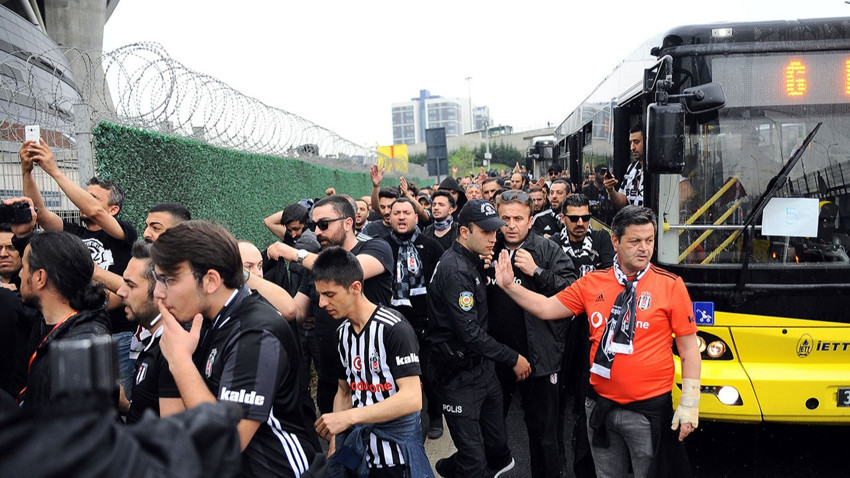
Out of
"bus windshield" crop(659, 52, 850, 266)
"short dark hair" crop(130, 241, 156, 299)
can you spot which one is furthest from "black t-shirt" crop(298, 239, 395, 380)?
"bus windshield" crop(659, 52, 850, 266)

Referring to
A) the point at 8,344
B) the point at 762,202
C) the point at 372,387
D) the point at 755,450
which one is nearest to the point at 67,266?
the point at 8,344

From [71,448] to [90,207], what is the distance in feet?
13.2

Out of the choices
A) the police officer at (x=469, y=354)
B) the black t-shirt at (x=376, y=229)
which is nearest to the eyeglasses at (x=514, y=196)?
the police officer at (x=469, y=354)

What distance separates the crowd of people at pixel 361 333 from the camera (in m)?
2.39

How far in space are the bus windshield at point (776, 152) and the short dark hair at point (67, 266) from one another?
3936 millimetres

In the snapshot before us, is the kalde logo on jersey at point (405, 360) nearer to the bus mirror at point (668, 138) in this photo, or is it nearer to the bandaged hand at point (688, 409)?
the bandaged hand at point (688, 409)

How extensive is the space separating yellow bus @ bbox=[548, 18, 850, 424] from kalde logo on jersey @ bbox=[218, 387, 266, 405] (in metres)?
3.29

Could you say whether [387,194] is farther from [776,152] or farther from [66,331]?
[66,331]

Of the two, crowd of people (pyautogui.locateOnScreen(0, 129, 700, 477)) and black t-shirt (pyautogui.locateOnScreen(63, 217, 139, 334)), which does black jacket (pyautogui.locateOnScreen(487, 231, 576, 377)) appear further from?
black t-shirt (pyautogui.locateOnScreen(63, 217, 139, 334))

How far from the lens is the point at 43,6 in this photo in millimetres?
34938

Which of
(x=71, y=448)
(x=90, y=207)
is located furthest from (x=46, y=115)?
(x=71, y=448)

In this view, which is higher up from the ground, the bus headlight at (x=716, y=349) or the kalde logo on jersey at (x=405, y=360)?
the kalde logo on jersey at (x=405, y=360)

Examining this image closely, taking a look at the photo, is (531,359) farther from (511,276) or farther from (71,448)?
(71,448)

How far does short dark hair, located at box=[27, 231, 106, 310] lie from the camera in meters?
3.23
